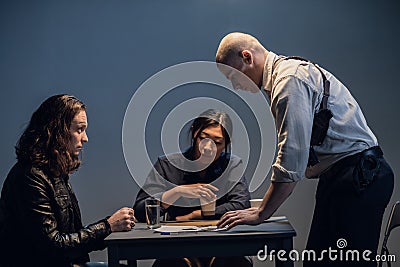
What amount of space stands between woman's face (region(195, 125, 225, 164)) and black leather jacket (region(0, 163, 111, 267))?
768mm

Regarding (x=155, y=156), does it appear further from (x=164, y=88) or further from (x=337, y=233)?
(x=337, y=233)

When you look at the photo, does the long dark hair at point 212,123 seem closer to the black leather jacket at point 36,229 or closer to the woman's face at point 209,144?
the woman's face at point 209,144

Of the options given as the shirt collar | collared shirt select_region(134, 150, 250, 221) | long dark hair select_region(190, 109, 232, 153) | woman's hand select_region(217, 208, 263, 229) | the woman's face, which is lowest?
collared shirt select_region(134, 150, 250, 221)

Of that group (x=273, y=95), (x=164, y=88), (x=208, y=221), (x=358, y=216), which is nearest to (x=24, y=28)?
(x=164, y=88)

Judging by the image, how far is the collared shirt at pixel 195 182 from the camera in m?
2.78

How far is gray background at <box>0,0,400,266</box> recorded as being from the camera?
364 cm

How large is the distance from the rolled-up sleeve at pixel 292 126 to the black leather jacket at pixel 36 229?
72 cm

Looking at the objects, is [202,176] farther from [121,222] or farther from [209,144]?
[121,222]

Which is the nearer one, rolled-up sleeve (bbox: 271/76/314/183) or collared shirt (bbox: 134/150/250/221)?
rolled-up sleeve (bbox: 271/76/314/183)

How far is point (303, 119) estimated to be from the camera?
1.88m

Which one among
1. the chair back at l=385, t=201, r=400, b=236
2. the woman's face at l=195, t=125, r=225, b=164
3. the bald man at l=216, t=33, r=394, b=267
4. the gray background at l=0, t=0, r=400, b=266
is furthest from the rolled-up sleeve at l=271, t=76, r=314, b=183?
the gray background at l=0, t=0, r=400, b=266

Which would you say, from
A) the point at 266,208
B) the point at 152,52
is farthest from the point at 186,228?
the point at 152,52

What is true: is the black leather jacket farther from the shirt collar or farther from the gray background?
the gray background

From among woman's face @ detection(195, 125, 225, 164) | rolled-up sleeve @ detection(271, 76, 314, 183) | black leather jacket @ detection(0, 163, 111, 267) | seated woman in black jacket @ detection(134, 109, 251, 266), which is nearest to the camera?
rolled-up sleeve @ detection(271, 76, 314, 183)
